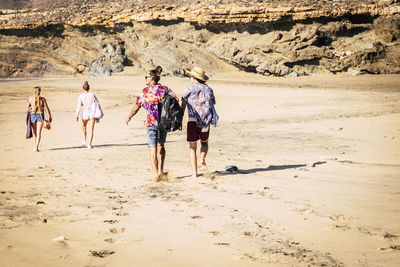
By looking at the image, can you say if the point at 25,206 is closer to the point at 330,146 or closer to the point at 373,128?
the point at 330,146

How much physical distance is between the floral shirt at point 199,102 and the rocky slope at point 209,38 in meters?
28.6

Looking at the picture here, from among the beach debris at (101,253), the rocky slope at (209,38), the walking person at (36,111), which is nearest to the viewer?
A: the beach debris at (101,253)

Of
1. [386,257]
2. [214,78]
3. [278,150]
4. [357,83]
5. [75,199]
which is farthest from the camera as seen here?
[214,78]

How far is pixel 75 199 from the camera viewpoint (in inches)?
230

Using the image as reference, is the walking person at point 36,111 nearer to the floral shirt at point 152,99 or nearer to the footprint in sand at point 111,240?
the floral shirt at point 152,99

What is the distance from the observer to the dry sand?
3.89 m

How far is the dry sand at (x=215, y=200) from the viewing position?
153 inches

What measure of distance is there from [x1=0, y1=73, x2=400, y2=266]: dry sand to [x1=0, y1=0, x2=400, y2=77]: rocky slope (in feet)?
74.0

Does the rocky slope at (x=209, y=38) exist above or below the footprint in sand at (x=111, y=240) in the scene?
above

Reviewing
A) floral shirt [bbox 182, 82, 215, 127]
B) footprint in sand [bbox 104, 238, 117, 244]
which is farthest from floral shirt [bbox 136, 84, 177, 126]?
footprint in sand [bbox 104, 238, 117, 244]

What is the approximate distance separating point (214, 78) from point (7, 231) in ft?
110

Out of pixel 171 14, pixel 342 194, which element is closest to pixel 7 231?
pixel 342 194

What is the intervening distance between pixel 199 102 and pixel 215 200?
7.07ft

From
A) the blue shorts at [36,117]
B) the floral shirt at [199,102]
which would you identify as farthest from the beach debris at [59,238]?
the blue shorts at [36,117]
